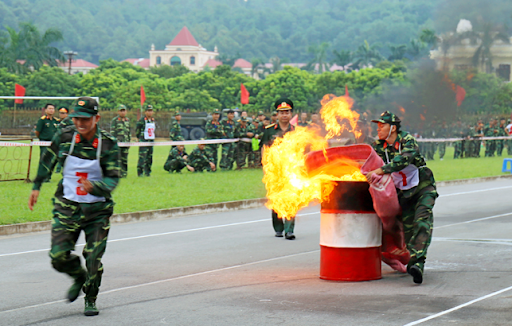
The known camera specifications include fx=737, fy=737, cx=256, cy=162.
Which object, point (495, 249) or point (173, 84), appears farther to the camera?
point (173, 84)

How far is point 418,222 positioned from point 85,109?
359cm

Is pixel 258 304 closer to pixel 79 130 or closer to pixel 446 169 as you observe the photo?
pixel 79 130

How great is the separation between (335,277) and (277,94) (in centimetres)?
8682

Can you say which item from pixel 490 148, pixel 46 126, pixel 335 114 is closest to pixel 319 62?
pixel 490 148

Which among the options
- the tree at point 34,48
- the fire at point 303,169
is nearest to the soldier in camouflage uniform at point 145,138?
the fire at point 303,169

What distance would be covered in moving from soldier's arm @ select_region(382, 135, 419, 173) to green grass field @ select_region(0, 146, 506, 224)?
682 centimetres

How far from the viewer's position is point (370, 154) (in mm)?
7535

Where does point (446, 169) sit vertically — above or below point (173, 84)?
below

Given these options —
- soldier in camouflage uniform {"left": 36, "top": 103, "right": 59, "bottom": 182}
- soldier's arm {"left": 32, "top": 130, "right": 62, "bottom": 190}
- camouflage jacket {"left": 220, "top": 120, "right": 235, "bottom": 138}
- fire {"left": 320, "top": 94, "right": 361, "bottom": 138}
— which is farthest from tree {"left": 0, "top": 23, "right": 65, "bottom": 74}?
soldier's arm {"left": 32, "top": 130, "right": 62, "bottom": 190}

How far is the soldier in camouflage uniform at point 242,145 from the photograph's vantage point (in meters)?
24.0

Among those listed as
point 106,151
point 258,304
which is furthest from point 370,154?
point 106,151

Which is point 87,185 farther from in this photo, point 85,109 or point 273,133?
point 273,133

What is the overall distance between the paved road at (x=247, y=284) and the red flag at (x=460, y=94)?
→ 2001 centimetres

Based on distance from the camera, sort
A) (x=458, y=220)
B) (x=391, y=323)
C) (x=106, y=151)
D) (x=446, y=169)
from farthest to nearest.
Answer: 1. (x=446, y=169)
2. (x=458, y=220)
3. (x=106, y=151)
4. (x=391, y=323)
